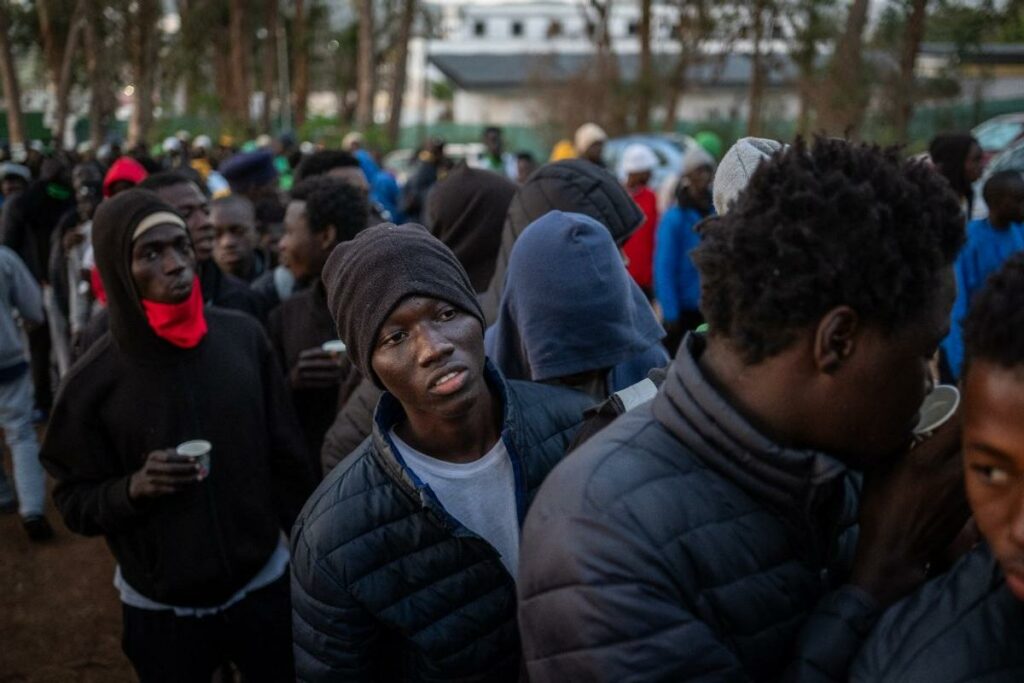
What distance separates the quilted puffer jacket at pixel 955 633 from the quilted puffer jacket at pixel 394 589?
1.00 m

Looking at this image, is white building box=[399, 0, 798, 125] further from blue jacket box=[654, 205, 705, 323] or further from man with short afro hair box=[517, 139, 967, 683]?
man with short afro hair box=[517, 139, 967, 683]

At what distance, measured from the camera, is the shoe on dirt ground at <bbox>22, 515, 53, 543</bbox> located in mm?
6590

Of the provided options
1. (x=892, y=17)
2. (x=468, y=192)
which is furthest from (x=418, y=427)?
(x=892, y=17)

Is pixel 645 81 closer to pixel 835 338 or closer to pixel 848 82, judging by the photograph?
pixel 848 82

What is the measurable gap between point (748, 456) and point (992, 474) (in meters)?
0.31

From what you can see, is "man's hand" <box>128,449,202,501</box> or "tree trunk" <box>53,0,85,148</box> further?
"tree trunk" <box>53,0,85,148</box>

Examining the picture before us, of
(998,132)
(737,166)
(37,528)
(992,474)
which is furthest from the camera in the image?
(998,132)

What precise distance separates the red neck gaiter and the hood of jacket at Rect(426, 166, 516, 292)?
1.56 m

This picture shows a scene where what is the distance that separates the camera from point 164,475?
3053 mm

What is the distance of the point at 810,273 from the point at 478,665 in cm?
126

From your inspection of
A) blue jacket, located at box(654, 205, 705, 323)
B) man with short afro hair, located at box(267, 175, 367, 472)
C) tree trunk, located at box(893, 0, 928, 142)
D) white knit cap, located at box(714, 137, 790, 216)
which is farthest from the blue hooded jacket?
tree trunk, located at box(893, 0, 928, 142)

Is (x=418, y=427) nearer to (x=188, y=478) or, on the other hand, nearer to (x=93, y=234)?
(x=188, y=478)

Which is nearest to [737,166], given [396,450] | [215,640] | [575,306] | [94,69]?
[575,306]

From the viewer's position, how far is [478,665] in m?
2.24
